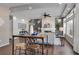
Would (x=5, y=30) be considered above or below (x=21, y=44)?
above

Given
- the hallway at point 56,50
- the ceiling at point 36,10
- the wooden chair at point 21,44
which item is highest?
the ceiling at point 36,10

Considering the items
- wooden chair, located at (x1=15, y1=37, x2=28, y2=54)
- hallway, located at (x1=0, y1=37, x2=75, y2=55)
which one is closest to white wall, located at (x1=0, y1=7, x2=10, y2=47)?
hallway, located at (x1=0, y1=37, x2=75, y2=55)

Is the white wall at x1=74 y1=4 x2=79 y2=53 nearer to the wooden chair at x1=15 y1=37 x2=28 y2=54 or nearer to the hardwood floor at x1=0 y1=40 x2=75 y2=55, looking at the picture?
the hardwood floor at x1=0 y1=40 x2=75 y2=55

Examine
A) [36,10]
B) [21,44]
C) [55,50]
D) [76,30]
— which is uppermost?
[36,10]

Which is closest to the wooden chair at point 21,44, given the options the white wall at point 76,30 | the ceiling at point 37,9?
the ceiling at point 37,9

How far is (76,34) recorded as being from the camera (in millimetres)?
3996

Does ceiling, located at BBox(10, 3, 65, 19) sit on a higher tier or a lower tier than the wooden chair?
higher

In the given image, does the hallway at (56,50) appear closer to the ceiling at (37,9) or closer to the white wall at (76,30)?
the white wall at (76,30)

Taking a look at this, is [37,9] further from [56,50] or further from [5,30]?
[56,50]

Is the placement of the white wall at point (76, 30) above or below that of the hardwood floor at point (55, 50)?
above

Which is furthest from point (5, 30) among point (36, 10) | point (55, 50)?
point (55, 50)

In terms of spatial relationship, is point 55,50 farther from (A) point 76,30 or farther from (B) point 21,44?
(B) point 21,44

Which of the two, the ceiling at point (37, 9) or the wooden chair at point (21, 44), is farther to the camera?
the wooden chair at point (21, 44)
